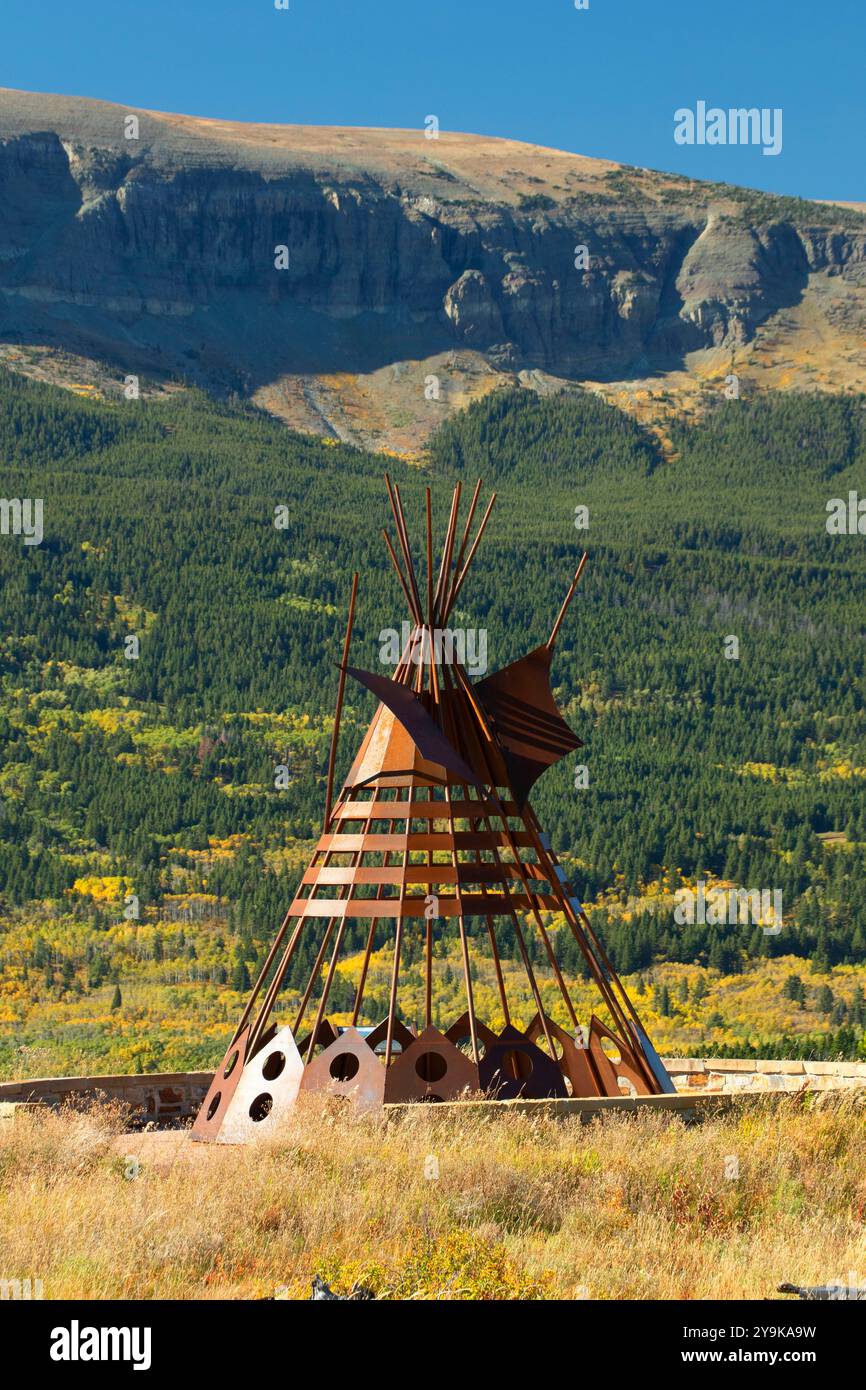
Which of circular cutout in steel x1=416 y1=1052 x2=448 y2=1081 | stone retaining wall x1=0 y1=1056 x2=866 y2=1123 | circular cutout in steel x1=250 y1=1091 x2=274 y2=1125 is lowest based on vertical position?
stone retaining wall x1=0 y1=1056 x2=866 y2=1123

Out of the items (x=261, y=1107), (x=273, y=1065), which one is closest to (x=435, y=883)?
(x=273, y=1065)

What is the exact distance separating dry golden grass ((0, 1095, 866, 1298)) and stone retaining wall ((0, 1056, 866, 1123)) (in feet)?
7.82

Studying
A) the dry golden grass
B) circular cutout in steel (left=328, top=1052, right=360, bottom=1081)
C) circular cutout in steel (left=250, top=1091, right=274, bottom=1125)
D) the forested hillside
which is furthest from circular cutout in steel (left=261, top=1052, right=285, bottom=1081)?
the forested hillside

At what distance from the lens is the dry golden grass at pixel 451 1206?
11.5 meters

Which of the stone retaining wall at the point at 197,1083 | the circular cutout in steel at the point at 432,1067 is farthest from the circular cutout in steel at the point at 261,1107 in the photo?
the stone retaining wall at the point at 197,1083

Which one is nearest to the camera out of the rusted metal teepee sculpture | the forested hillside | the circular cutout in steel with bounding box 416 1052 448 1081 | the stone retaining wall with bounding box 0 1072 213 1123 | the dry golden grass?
the dry golden grass

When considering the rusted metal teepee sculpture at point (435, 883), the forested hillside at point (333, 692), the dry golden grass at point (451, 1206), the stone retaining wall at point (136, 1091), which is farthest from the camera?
the forested hillside at point (333, 692)

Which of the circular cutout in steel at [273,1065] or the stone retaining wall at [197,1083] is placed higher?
the circular cutout in steel at [273,1065]

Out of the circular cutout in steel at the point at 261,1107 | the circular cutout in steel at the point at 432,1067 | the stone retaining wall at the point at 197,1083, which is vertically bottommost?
the stone retaining wall at the point at 197,1083

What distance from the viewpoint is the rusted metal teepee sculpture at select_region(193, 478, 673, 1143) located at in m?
15.9

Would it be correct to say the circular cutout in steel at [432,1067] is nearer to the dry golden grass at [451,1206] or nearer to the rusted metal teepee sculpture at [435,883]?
the rusted metal teepee sculpture at [435,883]

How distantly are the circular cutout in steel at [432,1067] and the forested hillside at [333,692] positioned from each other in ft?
56.2

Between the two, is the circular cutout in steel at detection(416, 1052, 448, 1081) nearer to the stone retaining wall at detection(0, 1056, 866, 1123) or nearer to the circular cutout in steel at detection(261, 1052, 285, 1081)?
the circular cutout in steel at detection(261, 1052, 285, 1081)

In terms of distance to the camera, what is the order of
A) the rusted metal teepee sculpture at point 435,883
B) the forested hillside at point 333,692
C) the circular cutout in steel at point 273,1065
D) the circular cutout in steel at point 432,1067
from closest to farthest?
1. the rusted metal teepee sculpture at point 435,883
2. the circular cutout in steel at point 273,1065
3. the circular cutout in steel at point 432,1067
4. the forested hillside at point 333,692
